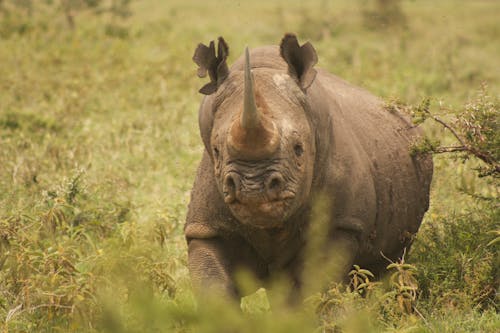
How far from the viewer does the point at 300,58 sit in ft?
16.7

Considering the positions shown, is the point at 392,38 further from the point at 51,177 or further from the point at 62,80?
the point at 51,177

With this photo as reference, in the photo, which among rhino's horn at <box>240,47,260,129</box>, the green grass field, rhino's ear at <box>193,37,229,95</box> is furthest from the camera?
rhino's ear at <box>193,37,229,95</box>

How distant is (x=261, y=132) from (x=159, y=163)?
4814 millimetres

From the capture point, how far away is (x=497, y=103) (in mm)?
6000

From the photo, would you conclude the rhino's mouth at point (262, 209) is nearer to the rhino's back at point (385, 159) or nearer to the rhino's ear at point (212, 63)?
the rhino's ear at point (212, 63)

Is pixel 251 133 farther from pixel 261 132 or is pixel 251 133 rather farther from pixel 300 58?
pixel 300 58

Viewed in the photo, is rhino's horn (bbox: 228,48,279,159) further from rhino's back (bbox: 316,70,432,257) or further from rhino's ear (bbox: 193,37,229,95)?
rhino's back (bbox: 316,70,432,257)

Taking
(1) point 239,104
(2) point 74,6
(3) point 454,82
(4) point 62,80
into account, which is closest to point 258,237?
(1) point 239,104

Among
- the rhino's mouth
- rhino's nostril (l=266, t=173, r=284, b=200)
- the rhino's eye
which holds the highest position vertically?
the rhino's eye

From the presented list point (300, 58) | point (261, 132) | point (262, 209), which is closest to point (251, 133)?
point (261, 132)

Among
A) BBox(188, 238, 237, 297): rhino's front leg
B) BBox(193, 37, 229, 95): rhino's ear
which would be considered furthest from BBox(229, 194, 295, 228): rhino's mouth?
BBox(193, 37, 229, 95): rhino's ear

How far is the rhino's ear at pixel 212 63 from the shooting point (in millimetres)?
5102

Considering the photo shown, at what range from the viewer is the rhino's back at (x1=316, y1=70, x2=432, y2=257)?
19.5 ft

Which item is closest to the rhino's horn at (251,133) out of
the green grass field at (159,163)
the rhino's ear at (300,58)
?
the rhino's ear at (300,58)
